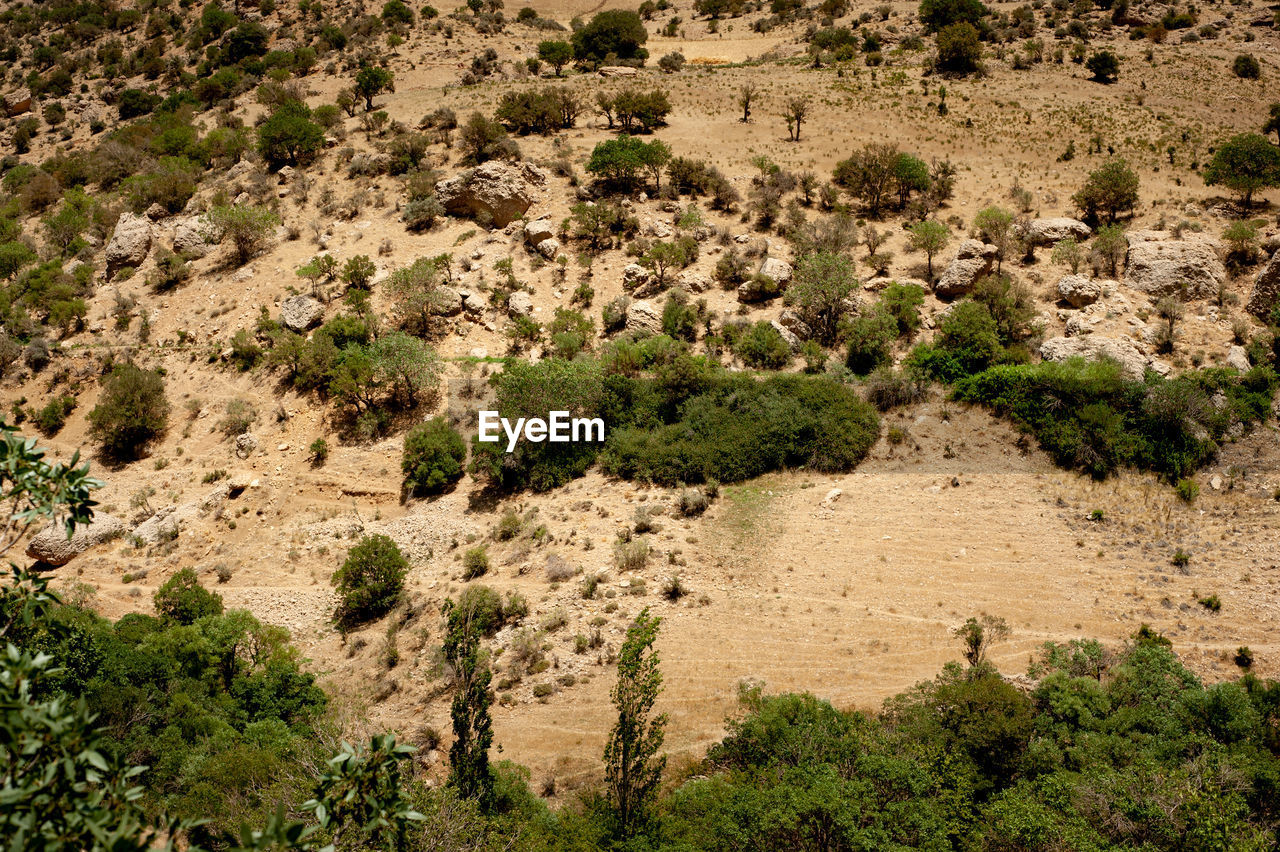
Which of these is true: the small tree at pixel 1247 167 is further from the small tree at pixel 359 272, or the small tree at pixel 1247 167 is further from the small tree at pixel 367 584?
the small tree at pixel 367 584

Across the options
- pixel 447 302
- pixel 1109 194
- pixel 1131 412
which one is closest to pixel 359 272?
pixel 447 302

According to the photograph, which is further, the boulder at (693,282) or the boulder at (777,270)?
the boulder at (693,282)

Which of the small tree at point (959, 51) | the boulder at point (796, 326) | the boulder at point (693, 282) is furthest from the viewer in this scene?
the small tree at point (959, 51)

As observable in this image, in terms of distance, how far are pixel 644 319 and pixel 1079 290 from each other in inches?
727

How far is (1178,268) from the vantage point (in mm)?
29031

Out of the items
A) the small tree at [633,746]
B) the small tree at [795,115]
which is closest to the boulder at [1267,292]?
the small tree at [795,115]

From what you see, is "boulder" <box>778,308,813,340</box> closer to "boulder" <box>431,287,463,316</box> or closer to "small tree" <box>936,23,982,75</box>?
"boulder" <box>431,287,463,316</box>

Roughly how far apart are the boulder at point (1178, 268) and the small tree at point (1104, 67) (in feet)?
83.3

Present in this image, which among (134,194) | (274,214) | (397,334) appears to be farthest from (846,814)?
(134,194)

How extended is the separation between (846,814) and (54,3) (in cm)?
10429

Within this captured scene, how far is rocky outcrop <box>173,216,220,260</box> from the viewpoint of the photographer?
36.2 metres

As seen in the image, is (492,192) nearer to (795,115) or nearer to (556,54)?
(795,115)

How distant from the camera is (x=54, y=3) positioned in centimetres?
7425

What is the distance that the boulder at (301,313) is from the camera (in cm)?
3105
